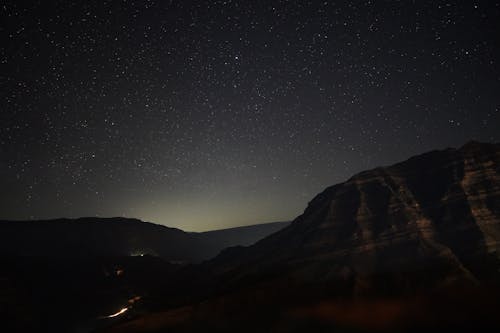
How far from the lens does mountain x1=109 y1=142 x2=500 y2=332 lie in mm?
38312

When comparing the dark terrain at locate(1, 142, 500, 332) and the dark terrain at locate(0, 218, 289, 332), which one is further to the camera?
the dark terrain at locate(0, 218, 289, 332)

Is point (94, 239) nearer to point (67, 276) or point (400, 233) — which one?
point (67, 276)

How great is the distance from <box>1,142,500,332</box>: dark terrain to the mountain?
22 centimetres

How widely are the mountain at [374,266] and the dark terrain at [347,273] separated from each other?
221 millimetres

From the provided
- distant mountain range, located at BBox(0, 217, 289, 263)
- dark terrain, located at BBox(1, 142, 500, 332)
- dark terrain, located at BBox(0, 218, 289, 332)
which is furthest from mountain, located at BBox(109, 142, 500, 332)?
distant mountain range, located at BBox(0, 217, 289, 263)

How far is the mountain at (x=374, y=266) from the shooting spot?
38312 millimetres

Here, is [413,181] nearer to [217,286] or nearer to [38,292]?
[217,286]

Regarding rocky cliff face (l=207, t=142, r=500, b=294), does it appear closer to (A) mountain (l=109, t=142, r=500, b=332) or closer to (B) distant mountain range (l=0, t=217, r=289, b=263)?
(A) mountain (l=109, t=142, r=500, b=332)

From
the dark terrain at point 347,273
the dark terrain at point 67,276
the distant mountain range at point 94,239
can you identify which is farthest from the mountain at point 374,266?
the distant mountain range at point 94,239

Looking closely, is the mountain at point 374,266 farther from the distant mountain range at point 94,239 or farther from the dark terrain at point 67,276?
the distant mountain range at point 94,239

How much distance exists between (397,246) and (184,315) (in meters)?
44.3

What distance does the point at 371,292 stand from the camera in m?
45.9

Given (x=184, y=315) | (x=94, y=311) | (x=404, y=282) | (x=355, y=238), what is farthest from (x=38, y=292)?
(x=404, y=282)

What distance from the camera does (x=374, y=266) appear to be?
193 ft
